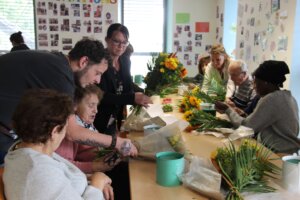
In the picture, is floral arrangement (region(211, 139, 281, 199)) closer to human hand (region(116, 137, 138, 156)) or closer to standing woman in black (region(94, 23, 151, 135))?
human hand (region(116, 137, 138, 156))

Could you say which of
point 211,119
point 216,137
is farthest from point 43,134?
point 211,119

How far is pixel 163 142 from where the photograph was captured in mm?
1479

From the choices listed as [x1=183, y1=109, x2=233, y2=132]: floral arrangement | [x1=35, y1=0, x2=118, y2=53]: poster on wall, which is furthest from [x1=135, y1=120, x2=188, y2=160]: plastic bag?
[x1=35, y1=0, x2=118, y2=53]: poster on wall

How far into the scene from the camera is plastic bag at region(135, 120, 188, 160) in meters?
1.46

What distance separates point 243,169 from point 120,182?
0.93 metres

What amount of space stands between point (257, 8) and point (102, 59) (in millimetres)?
2774

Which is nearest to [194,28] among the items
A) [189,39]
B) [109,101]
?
[189,39]

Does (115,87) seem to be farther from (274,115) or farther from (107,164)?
(274,115)

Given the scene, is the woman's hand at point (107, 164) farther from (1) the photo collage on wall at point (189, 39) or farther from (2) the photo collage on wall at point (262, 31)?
(1) the photo collage on wall at point (189, 39)

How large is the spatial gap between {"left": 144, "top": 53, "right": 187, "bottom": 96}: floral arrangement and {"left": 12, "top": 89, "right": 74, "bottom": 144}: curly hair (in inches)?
52.4

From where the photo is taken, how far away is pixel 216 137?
1.96 metres

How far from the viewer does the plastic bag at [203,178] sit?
1.16 m

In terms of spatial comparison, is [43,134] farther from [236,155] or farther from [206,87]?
[206,87]

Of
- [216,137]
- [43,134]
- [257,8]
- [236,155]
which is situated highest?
[257,8]
